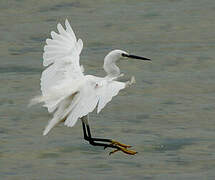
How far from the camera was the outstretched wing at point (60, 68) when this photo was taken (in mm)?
10297

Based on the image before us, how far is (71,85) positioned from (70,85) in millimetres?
19

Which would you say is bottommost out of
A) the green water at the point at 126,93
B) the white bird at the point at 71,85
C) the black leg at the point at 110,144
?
the green water at the point at 126,93

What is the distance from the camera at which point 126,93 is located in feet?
50.3

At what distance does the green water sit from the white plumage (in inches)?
72.7

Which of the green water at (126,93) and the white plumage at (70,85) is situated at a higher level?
the white plumage at (70,85)

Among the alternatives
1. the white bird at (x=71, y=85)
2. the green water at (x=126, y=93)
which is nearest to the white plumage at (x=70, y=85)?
the white bird at (x=71, y=85)

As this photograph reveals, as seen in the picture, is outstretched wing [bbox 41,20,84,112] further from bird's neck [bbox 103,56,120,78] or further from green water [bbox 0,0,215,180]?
green water [bbox 0,0,215,180]

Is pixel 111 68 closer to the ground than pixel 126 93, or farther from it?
farther from it

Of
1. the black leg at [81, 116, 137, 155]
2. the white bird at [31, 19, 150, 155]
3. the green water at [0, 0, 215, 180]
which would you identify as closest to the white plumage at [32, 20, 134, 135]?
the white bird at [31, 19, 150, 155]

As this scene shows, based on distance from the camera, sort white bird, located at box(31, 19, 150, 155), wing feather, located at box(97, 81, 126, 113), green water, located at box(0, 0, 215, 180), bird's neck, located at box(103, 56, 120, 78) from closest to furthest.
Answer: wing feather, located at box(97, 81, 126, 113) < white bird, located at box(31, 19, 150, 155) < bird's neck, located at box(103, 56, 120, 78) < green water, located at box(0, 0, 215, 180)

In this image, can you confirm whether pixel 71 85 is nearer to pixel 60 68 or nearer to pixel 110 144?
pixel 60 68

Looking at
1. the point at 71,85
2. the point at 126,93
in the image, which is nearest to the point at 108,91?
the point at 71,85

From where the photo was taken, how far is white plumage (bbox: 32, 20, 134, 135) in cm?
949

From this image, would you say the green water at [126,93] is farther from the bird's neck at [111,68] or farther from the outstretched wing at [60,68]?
the bird's neck at [111,68]
